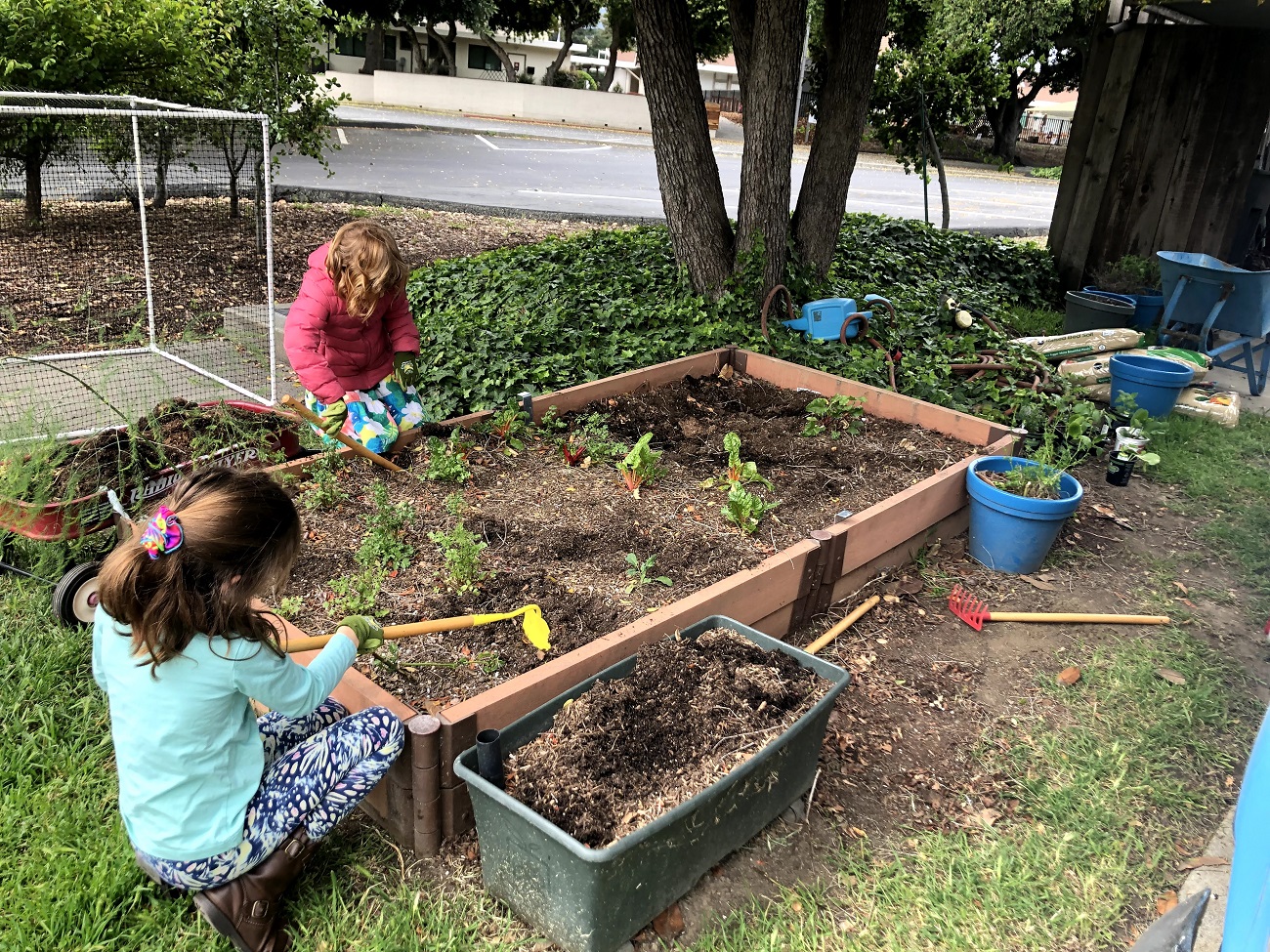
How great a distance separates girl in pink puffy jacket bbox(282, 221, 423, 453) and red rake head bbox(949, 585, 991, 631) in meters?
2.63

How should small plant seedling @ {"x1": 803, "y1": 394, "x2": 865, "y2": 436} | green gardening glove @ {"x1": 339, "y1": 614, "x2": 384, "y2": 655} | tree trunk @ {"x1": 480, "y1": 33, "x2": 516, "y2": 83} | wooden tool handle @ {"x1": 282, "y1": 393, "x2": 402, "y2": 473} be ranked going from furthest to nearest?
tree trunk @ {"x1": 480, "y1": 33, "x2": 516, "y2": 83} → small plant seedling @ {"x1": 803, "y1": 394, "x2": 865, "y2": 436} → wooden tool handle @ {"x1": 282, "y1": 393, "x2": 402, "y2": 473} → green gardening glove @ {"x1": 339, "y1": 614, "x2": 384, "y2": 655}

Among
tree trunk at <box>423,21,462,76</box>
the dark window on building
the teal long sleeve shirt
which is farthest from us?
the dark window on building

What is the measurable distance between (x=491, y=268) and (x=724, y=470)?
3.72 metres

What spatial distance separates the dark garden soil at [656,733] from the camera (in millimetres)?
2152

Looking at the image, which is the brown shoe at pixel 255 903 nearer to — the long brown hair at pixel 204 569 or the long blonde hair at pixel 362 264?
the long brown hair at pixel 204 569

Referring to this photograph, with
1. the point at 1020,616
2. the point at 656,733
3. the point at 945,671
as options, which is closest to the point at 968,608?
the point at 1020,616

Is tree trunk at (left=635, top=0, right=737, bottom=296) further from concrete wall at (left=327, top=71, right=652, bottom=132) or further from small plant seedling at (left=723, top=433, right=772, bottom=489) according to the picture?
concrete wall at (left=327, top=71, right=652, bottom=132)

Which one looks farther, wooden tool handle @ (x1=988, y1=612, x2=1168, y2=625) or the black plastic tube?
wooden tool handle @ (x1=988, y1=612, x2=1168, y2=625)

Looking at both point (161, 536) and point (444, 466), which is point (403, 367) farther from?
point (161, 536)

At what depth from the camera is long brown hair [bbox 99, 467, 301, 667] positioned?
1.87m

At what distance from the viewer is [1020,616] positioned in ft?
11.9

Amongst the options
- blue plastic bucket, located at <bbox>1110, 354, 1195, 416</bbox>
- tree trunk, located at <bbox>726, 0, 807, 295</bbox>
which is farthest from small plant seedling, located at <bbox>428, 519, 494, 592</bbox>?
blue plastic bucket, located at <bbox>1110, 354, 1195, 416</bbox>

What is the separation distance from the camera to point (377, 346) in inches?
166

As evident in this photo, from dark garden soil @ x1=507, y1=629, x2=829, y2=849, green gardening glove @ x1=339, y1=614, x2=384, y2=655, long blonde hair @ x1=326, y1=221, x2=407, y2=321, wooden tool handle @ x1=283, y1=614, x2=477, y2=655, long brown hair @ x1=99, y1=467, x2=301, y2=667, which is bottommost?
dark garden soil @ x1=507, y1=629, x2=829, y2=849
